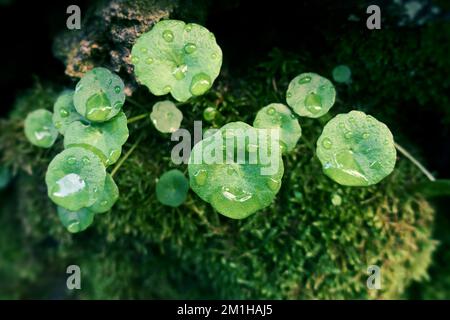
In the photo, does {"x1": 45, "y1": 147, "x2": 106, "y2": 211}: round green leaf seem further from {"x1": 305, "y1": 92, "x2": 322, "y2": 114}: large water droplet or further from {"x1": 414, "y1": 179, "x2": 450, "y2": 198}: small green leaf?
{"x1": 414, "y1": 179, "x2": 450, "y2": 198}: small green leaf

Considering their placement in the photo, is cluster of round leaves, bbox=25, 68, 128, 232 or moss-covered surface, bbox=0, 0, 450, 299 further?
moss-covered surface, bbox=0, 0, 450, 299

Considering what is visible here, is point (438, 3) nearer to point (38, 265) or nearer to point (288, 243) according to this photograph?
point (288, 243)

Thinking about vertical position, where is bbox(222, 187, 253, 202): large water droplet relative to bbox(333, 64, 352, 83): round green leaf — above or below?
below

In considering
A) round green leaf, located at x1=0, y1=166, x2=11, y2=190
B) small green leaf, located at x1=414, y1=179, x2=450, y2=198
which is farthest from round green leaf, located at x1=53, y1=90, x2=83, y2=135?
small green leaf, located at x1=414, y1=179, x2=450, y2=198

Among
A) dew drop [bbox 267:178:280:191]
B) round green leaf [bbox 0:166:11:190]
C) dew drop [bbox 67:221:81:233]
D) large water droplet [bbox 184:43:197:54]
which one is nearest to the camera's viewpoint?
dew drop [bbox 267:178:280:191]

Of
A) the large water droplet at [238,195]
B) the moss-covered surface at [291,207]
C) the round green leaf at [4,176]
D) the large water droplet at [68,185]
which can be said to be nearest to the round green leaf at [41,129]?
the moss-covered surface at [291,207]

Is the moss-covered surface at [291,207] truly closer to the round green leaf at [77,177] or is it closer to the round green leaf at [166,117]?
the round green leaf at [166,117]
